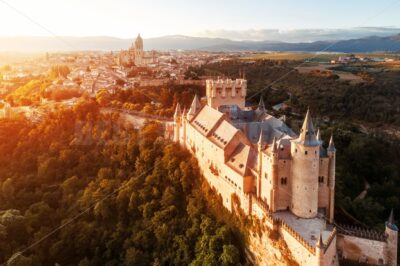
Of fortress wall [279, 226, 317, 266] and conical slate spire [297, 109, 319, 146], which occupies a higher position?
conical slate spire [297, 109, 319, 146]

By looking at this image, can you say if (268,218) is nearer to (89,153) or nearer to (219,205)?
(219,205)

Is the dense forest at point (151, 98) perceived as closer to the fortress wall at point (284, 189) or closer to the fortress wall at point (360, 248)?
the fortress wall at point (284, 189)

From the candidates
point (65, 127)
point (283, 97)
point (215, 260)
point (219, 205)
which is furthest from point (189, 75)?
point (215, 260)

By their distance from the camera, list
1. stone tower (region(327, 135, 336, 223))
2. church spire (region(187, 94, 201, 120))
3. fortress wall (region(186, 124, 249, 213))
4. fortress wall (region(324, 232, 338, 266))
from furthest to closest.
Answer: church spire (region(187, 94, 201, 120)) < fortress wall (region(186, 124, 249, 213)) < stone tower (region(327, 135, 336, 223)) < fortress wall (region(324, 232, 338, 266))

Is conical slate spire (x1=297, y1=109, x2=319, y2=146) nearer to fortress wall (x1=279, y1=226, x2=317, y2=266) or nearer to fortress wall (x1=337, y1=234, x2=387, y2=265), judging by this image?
fortress wall (x1=279, y1=226, x2=317, y2=266)

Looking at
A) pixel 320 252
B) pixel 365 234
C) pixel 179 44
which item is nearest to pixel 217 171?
pixel 365 234

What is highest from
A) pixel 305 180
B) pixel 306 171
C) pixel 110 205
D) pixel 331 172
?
pixel 306 171

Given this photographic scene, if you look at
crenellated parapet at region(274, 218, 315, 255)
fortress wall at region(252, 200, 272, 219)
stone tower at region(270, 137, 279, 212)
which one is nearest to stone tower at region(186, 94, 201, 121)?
fortress wall at region(252, 200, 272, 219)

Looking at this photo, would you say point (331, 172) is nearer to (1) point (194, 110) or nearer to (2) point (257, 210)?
(2) point (257, 210)
